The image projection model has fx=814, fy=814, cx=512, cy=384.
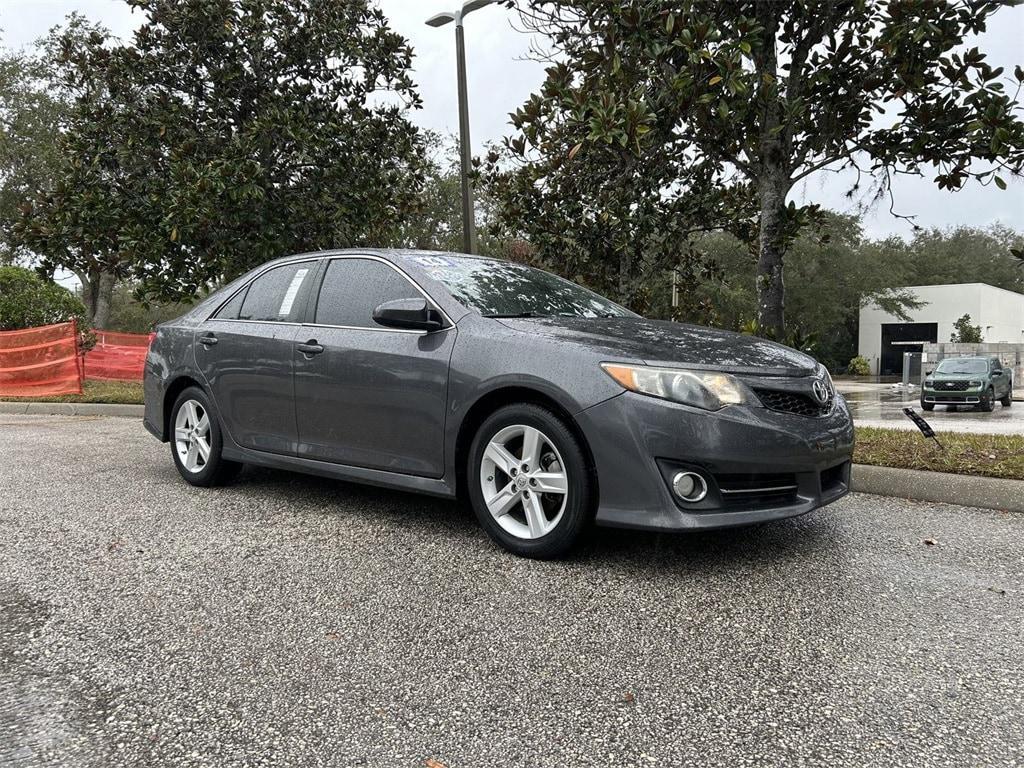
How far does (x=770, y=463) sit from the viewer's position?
3.49m

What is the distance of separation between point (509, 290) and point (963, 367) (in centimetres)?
2083

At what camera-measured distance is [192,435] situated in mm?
5562

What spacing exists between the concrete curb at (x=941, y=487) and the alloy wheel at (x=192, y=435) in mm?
4374

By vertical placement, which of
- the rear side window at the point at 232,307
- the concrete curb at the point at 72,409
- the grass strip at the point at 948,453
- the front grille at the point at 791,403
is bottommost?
the concrete curb at the point at 72,409

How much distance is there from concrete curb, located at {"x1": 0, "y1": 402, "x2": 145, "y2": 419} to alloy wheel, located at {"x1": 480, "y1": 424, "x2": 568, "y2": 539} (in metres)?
8.47

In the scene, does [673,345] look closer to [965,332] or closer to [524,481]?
[524,481]

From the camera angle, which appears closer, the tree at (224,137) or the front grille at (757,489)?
the front grille at (757,489)

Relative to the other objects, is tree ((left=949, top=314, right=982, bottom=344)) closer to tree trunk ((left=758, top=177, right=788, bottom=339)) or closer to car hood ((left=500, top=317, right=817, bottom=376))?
tree trunk ((left=758, top=177, right=788, bottom=339))

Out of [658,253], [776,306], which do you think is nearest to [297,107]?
[658,253]

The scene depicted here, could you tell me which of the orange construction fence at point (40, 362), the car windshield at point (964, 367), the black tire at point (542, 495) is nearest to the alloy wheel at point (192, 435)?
the black tire at point (542, 495)

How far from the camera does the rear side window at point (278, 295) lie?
5062 mm

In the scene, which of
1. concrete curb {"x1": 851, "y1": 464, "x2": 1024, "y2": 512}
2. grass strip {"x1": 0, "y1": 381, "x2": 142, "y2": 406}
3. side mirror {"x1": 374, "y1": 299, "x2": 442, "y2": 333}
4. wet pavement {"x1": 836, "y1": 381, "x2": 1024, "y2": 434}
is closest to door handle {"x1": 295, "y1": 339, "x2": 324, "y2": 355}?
side mirror {"x1": 374, "y1": 299, "x2": 442, "y2": 333}

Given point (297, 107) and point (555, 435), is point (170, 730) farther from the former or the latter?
point (297, 107)

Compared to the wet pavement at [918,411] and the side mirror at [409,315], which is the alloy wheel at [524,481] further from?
the wet pavement at [918,411]
